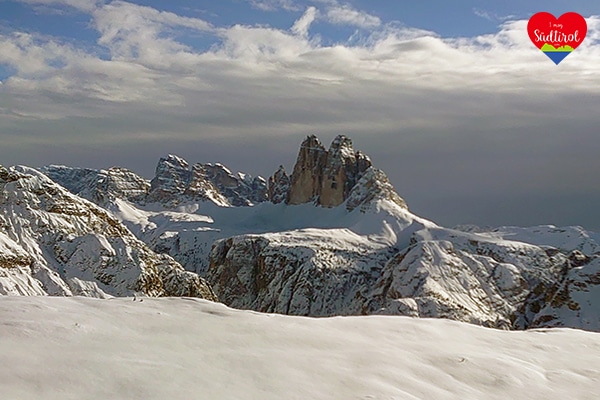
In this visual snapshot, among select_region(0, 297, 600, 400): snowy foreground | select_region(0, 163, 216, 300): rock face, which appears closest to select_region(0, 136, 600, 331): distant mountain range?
select_region(0, 163, 216, 300): rock face

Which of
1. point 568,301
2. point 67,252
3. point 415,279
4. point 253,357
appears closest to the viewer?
point 253,357

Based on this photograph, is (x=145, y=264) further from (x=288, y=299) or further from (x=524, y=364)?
(x=288, y=299)

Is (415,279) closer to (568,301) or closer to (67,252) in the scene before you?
(568,301)

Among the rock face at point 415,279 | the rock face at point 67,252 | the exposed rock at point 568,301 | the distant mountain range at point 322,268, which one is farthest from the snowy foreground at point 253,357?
the exposed rock at point 568,301

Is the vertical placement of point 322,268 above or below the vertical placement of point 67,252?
below

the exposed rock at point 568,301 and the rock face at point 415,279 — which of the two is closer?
the exposed rock at point 568,301

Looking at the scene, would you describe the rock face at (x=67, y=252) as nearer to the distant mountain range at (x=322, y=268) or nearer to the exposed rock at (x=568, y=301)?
the distant mountain range at (x=322, y=268)

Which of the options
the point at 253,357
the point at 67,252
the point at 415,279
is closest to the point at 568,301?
the point at 415,279
